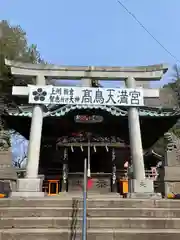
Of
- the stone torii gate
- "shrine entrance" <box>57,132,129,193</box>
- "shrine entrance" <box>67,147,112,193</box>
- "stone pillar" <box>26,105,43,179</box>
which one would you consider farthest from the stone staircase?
"shrine entrance" <box>67,147,112,193</box>

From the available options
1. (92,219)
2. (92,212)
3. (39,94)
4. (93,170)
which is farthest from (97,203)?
(93,170)

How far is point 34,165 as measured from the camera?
409 inches

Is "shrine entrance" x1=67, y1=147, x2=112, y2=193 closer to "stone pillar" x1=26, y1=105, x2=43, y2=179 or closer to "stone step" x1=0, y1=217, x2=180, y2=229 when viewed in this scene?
"stone pillar" x1=26, y1=105, x2=43, y2=179

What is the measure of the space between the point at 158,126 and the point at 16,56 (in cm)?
1143

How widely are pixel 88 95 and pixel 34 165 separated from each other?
3575 millimetres

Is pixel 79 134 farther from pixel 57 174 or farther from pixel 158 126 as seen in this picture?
pixel 158 126

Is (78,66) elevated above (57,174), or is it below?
above

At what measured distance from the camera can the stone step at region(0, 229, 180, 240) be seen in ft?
21.2

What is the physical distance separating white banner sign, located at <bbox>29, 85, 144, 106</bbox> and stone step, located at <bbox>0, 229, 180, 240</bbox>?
5.79m

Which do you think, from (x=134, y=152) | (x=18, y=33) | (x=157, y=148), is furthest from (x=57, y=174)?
(x=157, y=148)

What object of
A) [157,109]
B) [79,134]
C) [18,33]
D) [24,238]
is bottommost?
[24,238]

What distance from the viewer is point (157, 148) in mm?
28156

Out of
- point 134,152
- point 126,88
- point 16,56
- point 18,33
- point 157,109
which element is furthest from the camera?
point 18,33

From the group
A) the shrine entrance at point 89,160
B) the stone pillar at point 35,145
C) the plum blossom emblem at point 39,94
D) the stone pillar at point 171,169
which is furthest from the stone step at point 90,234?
the shrine entrance at point 89,160
